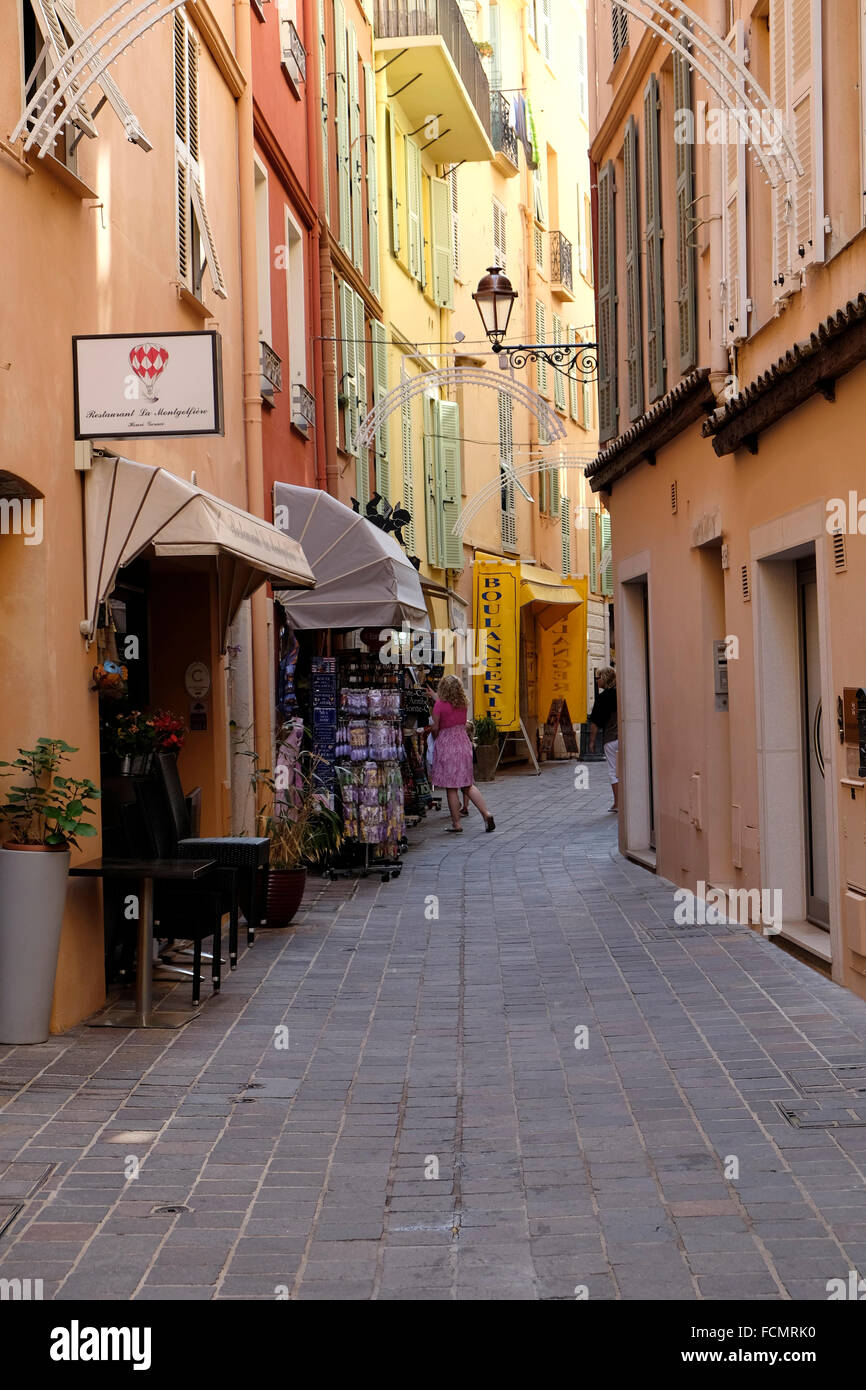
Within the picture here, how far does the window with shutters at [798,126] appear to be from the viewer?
27.6 ft

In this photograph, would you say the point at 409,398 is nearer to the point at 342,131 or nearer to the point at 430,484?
the point at 342,131

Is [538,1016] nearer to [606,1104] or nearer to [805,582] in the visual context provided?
[606,1104]

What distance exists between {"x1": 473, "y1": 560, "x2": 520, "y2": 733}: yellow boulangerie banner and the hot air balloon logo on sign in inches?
732

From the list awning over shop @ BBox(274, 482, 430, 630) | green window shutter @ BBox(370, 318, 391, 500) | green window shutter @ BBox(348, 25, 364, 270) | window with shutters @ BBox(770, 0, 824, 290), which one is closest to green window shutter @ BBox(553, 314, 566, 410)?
green window shutter @ BBox(370, 318, 391, 500)

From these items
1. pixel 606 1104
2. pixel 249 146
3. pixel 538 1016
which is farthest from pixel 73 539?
pixel 249 146

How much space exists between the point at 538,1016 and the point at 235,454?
6.30 metres

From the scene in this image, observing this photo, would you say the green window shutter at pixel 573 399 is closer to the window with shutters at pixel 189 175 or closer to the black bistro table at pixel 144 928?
the window with shutters at pixel 189 175

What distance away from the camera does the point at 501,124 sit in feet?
99.7

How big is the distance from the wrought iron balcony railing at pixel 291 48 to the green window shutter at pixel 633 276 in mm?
3356

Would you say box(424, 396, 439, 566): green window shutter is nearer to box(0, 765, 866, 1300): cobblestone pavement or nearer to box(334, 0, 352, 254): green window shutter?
box(334, 0, 352, 254): green window shutter

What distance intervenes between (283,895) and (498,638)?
16.2 meters

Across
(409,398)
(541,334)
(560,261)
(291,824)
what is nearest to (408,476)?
(409,398)

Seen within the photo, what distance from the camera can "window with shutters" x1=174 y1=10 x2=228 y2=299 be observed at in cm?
1103

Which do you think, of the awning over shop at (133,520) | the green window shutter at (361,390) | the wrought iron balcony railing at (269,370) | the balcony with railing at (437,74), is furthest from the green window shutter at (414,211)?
the awning over shop at (133,520)
